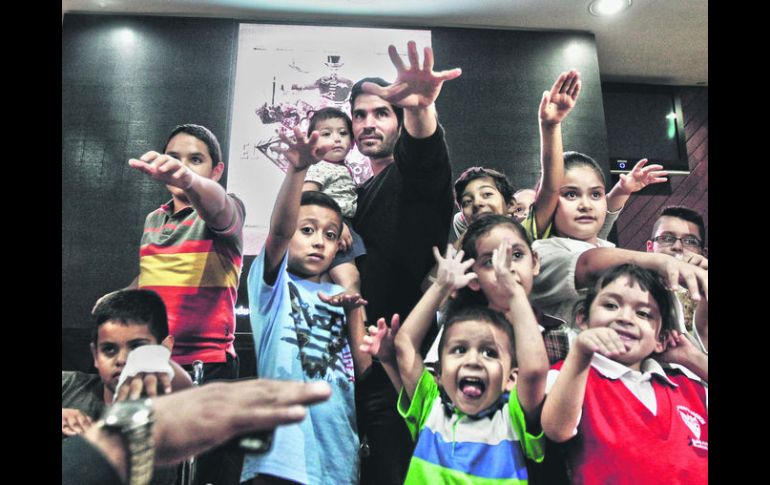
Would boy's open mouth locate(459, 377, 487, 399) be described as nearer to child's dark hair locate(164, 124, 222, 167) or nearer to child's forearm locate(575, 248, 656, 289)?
child's forearm locate(575, 248, 656, 289)

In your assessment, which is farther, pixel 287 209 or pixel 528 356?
pixel 287 209

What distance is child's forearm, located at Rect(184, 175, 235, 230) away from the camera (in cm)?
221

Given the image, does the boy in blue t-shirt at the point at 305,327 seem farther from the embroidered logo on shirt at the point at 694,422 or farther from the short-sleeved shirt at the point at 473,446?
the embroidered logo on shirt at the point at 694,422

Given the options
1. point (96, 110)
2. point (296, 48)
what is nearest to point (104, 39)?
point (96, 110)

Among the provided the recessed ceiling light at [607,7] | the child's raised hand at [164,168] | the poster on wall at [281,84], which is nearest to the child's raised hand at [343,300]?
the poster on wall at [281,84]

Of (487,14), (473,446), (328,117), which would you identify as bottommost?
(473,446)

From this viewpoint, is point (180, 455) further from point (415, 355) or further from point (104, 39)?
point (104, 39)

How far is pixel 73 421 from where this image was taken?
6.80 feet

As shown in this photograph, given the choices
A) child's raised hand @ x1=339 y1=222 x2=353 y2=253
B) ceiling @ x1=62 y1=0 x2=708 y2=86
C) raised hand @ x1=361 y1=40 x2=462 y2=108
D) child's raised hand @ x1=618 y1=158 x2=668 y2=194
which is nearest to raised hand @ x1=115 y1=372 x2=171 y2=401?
child's raised hand @ x1=339 y1=222 x2=353 y2=253

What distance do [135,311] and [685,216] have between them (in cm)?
234

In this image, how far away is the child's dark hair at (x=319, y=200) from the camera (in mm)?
2320

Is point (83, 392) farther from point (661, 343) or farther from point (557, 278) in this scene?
point (661, 343)

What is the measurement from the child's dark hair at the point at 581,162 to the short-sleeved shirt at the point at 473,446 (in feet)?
3.44

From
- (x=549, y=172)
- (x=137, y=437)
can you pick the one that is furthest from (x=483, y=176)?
(x=137, y=437)
